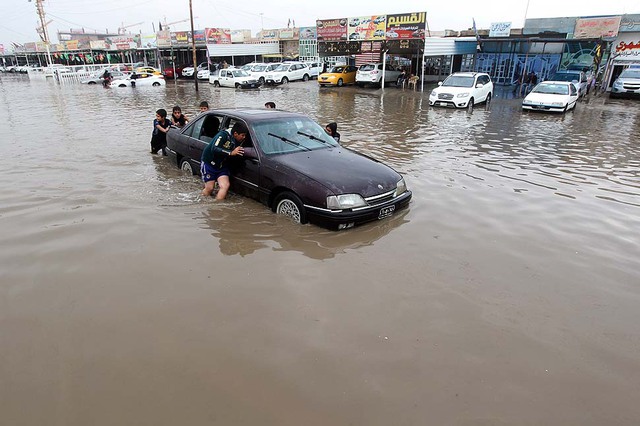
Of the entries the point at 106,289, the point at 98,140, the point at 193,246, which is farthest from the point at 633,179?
the point at 98,140

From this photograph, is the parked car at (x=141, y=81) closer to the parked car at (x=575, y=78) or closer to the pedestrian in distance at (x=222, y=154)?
the parked car at (x=575, y=78)

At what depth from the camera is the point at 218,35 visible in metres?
47.6

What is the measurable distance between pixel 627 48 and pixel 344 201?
27698mm

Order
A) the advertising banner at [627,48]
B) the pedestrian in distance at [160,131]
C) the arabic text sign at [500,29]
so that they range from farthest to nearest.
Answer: the arabic text sign at [500,29] < the advertising banner at [627,48] < the pedestrian in distance at [160,131]

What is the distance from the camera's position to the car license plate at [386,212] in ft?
17.5

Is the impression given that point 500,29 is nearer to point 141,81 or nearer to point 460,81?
point 460,81

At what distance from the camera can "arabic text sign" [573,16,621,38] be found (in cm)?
2334

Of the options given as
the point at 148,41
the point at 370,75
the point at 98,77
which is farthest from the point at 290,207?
the point at 148,41

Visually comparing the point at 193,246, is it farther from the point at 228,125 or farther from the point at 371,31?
the point at 371,31

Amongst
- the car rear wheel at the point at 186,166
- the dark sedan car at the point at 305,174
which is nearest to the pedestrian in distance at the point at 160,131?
the car rear wheel at the point at 186,166

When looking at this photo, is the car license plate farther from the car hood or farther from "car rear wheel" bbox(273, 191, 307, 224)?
"car rear wheel" bbox(273, 191, 307, 224)

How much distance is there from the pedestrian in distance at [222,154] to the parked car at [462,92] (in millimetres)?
14005

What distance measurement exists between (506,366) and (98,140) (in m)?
11.3

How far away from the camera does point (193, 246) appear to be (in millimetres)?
4883
